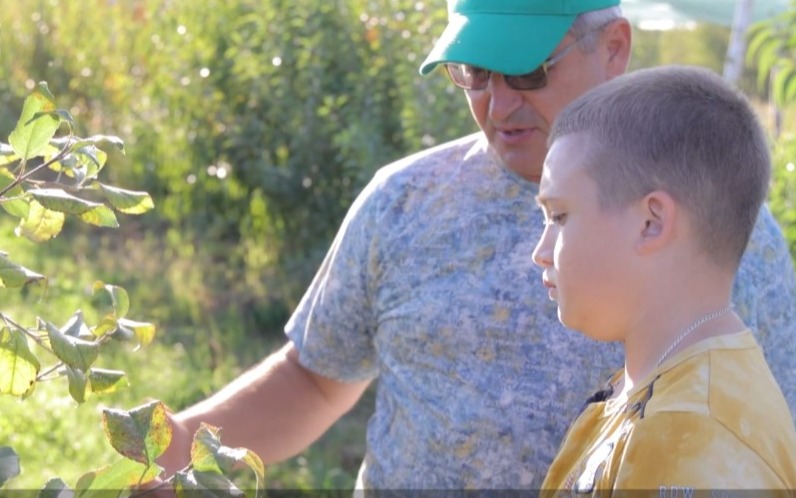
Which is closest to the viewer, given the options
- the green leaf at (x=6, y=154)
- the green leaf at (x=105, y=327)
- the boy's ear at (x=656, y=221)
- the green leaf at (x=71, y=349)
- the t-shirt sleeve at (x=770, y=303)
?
the green leaf at (x=71, y=349)

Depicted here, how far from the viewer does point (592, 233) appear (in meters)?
1.62

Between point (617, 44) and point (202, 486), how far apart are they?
4.49ft

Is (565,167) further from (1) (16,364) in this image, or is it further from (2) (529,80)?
(1) (16,364)

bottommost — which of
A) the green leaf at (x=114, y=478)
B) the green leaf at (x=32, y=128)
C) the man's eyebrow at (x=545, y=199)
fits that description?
the man's eyebrow at (x=545, y=199)

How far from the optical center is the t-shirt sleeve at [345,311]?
2430mm

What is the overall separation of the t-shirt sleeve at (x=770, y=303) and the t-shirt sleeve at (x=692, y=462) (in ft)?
2.20

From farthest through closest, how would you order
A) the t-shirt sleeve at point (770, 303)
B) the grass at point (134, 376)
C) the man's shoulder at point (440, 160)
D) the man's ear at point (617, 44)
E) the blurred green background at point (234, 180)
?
the blurred green background at point (234, 180)
the grass at point (134, 376)
the man's shoulder at point (440, 160)
the man's ear at point (617, 44)
the t-shirt sleeve at point (770, 303)

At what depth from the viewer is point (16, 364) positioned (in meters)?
1.32

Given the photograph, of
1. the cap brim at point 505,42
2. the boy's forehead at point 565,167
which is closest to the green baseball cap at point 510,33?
the cap brim at point 505,42

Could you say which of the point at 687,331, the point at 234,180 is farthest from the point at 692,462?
the point at 234,180

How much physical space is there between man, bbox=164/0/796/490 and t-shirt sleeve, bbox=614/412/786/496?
2.14 ft

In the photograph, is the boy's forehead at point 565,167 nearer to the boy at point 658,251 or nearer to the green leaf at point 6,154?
the boy at point 658,251

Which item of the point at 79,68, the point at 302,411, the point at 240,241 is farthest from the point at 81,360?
the point at 79,68

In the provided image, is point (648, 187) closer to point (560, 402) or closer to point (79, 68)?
point (560, 402)
